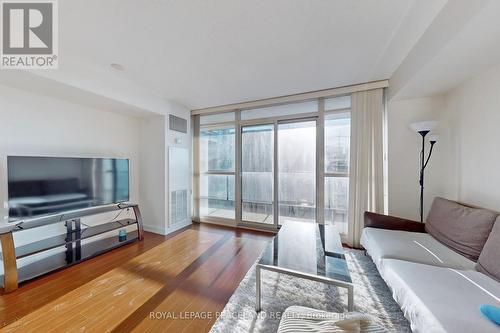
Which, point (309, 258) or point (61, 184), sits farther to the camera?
point (61, 184)

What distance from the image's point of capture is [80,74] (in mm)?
2213

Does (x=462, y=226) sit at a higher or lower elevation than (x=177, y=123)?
lower

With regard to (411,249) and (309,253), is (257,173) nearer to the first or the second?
(309,253)

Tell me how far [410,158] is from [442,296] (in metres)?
2.03

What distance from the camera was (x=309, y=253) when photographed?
1914 millimetres

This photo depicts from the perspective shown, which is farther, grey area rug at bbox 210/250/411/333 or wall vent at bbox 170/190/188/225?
wall vent at bbox 170/190/188/225

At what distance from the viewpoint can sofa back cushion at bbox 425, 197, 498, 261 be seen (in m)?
1.60

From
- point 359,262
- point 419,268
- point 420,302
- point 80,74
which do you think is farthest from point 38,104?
point 359,262

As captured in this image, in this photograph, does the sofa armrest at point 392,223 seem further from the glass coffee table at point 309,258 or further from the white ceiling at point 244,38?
the white ceiling at point 244,38

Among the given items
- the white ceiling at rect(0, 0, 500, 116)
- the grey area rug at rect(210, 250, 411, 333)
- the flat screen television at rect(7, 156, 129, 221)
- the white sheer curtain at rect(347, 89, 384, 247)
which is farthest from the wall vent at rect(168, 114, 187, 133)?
the white sheer curtain at rect(347, 89, 384, 247)

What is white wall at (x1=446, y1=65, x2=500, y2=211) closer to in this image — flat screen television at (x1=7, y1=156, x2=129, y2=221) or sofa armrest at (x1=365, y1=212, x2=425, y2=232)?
sofa armrest at (x1=365, y1=212, x2=425, y2=232)

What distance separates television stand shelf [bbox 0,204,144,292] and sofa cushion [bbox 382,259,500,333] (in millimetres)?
3366

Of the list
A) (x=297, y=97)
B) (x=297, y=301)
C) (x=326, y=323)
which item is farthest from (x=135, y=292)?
(x=297, y=97)

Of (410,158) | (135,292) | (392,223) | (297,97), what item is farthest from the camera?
(297,97)
